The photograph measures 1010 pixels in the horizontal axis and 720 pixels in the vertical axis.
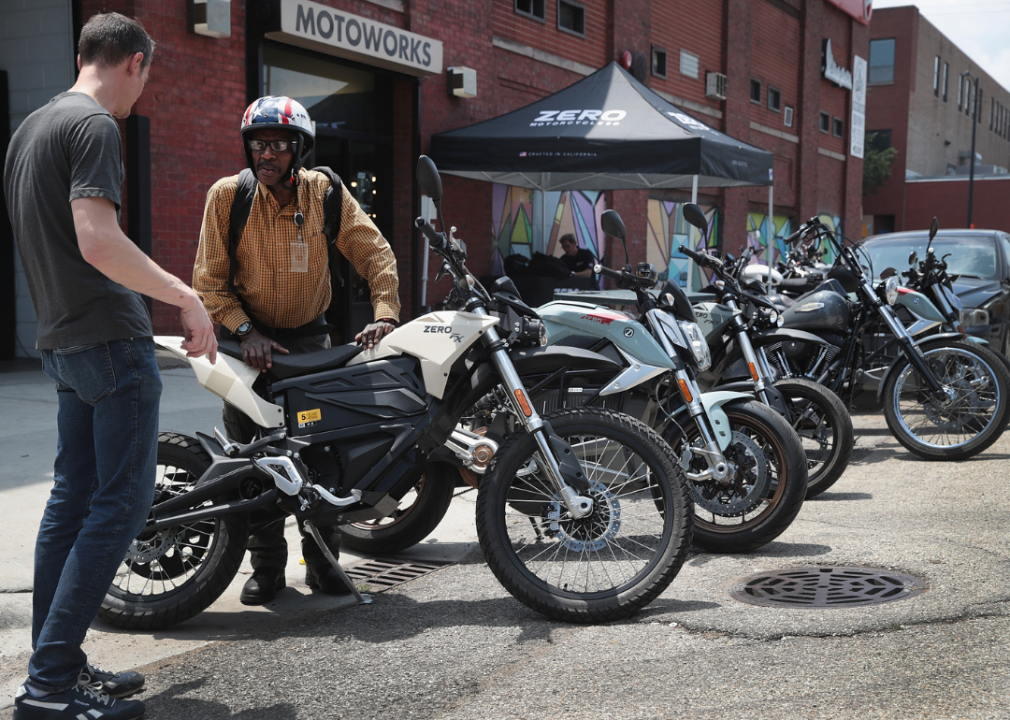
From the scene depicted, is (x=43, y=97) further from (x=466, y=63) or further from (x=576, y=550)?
(x=576, y=550)

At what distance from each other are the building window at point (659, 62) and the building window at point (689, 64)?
0.74m

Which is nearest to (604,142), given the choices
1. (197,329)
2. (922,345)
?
(922,345)

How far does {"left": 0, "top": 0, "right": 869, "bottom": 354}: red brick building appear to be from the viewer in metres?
9.68

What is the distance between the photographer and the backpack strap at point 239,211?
412cm

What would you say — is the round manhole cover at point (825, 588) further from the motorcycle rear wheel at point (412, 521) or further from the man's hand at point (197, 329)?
the man's hand at point (197, 329)

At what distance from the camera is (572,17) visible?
17438 mm

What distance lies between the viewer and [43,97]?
9.81 metres

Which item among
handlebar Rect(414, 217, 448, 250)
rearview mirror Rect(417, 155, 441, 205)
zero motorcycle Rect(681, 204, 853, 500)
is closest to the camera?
rearview mirror Rect(417, 155, 441, 205)

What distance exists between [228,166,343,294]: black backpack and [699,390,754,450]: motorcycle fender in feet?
6.05

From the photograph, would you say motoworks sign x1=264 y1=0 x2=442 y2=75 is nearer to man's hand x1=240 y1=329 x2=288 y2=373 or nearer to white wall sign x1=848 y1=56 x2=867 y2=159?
man's hand x1=240 y1=329 x2=288 y2=373

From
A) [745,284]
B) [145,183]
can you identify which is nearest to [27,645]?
[745,284]

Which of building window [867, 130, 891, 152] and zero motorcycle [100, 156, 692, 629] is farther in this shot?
building window [867, 130, 891, 152]

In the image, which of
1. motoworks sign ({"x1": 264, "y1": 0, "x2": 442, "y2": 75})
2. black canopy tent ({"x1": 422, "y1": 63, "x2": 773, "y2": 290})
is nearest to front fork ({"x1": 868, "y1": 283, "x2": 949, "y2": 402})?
black canopy tent ({"x1": 422, "y1": 63, "x2": 773, "y2": 290})

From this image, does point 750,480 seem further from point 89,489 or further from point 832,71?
point 832,71
